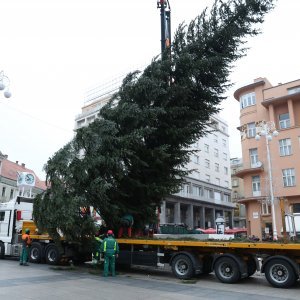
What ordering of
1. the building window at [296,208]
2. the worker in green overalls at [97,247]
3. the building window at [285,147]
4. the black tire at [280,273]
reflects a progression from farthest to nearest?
the building window at [285,147] → the building window at [296,208] → the worker in green overalls at [97,247] → the black tire at [280,273]

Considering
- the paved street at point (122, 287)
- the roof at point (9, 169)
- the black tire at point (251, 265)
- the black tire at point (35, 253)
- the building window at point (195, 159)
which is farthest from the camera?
the building window at point (195, 159)

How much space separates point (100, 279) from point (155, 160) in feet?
22.0

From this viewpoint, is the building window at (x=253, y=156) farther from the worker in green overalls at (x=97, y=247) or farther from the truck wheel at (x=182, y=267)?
the truck wheel at (x=182, y=267)

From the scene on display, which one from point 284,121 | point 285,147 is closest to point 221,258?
point 285,147

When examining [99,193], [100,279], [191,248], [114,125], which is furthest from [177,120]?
[100,279]

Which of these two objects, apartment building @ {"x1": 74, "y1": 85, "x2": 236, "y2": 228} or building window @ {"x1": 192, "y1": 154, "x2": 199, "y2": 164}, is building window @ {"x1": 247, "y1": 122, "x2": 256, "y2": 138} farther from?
building window @ {"x1": 192, "y1": 154, "x2": 199, "y2": 164}

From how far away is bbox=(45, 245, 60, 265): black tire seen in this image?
1770 cm

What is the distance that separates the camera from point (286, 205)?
3981cm

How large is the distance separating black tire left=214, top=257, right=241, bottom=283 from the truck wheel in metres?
0.97

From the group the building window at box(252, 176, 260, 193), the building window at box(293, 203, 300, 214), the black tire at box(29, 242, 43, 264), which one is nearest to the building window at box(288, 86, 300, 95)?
the building window at box(252, 176, 260, 193)

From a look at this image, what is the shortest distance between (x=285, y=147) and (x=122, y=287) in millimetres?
34488

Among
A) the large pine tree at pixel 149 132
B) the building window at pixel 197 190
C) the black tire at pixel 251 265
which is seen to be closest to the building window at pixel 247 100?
the building window at pixel 197 190

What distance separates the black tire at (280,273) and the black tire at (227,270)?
104 cm

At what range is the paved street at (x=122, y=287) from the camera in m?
10.4
